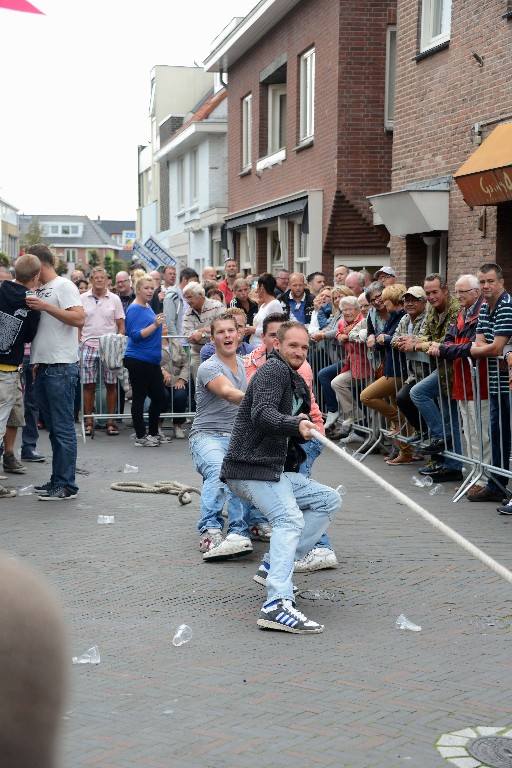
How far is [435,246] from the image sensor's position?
15586mm

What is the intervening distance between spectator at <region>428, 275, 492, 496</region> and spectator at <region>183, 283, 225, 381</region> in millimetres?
4558

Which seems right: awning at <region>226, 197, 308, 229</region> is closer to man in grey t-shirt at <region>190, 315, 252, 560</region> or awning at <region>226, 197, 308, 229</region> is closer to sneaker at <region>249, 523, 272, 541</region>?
man in grey t-shirt at <region>190, 315, 252, 560</region>

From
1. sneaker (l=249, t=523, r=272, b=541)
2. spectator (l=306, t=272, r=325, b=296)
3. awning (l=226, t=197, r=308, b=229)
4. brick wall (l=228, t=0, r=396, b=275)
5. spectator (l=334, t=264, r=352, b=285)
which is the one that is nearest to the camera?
sneaker (l=249, t=523, r=272, b=541)

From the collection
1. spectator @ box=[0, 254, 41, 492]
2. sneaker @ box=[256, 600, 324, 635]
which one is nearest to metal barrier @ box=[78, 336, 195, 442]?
spectator @ box=[0, 254, 41, 492]

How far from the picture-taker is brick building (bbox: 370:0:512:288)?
12.6 meters

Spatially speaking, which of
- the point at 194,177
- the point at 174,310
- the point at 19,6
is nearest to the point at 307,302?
the point at 174,310

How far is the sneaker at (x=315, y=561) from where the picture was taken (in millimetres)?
7250

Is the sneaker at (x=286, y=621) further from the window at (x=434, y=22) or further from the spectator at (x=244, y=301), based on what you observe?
the window at (x=434, y=22)

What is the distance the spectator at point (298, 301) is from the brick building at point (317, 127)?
501cm

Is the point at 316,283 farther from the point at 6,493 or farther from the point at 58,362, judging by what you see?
the point at 6,493

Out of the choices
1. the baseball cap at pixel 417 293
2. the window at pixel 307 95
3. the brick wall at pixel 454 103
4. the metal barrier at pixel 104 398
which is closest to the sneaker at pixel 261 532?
the baseball cap at pixel 417 293

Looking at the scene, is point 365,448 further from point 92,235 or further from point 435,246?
point 92,235

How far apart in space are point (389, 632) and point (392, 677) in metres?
0.73

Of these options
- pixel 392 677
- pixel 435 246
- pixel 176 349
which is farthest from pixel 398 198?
pixel 392 677
